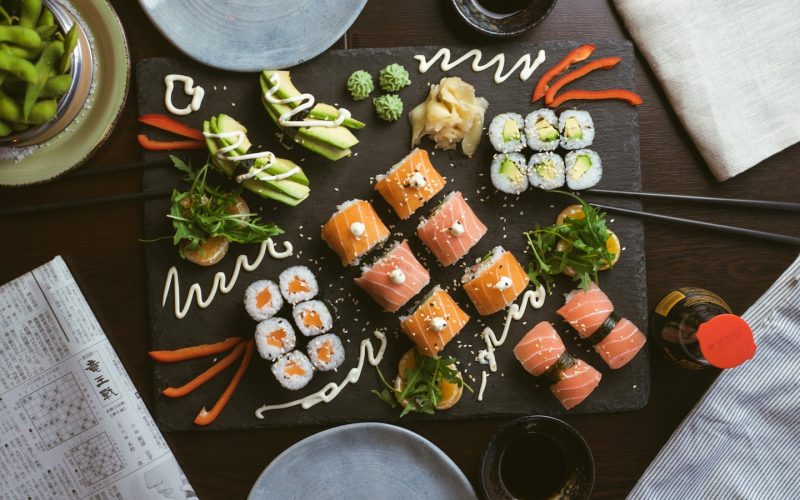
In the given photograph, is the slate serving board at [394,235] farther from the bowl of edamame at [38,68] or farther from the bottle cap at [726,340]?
the bottle cap at [726,340]

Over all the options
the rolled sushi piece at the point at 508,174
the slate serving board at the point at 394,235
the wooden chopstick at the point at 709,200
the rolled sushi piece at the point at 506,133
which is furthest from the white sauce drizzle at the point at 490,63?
the wooden chopstick at the point at 709,200

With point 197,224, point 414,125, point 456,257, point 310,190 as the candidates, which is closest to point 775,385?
point 456,257

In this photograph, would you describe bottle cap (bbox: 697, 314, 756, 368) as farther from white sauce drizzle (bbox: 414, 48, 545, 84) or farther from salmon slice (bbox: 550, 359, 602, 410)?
white sauce drizzle (bbox: 414, 48, 545, 84)

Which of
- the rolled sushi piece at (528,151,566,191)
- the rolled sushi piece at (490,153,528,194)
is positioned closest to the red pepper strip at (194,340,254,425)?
the rolled sushi piece at (490,153,528,194)

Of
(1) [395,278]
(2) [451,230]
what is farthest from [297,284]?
(2) [451,230]

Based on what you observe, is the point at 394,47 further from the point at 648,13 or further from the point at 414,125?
the point at 648,13

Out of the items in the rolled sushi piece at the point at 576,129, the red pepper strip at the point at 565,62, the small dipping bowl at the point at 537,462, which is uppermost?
the red pepper strip at the point at 565,62
